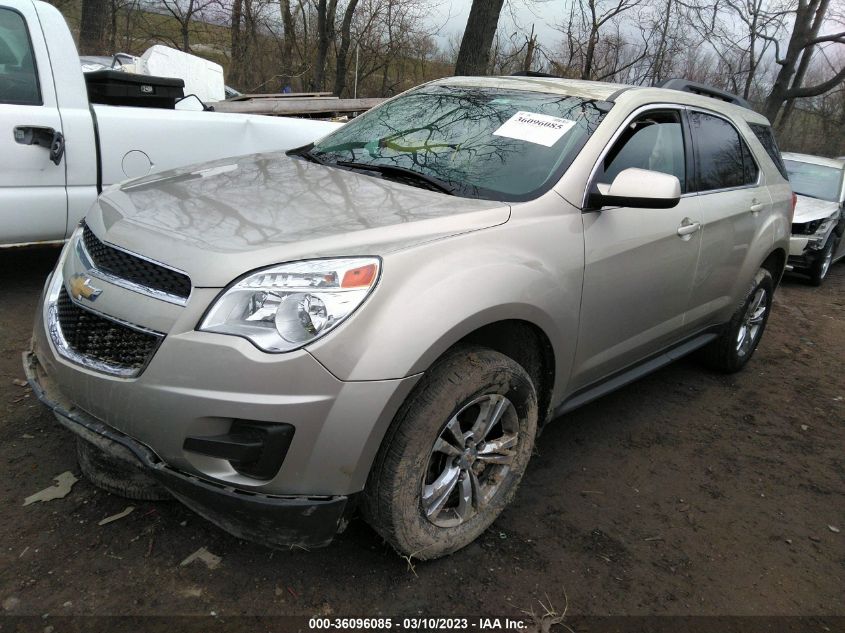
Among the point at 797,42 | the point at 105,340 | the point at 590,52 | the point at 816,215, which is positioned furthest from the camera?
the point at 797,42

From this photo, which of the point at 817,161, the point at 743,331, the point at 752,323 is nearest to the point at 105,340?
the point at 743,331

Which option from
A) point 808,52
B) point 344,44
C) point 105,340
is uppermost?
point 808,52

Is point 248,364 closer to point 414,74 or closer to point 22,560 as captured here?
point 22,560

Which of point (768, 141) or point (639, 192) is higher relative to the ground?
point (768, 141)

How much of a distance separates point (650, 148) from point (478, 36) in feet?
22.0

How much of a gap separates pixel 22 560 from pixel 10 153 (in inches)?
109

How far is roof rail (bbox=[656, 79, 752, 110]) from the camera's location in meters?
4.06

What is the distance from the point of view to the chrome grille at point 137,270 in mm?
2000

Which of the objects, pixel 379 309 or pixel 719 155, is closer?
pixel 379 309

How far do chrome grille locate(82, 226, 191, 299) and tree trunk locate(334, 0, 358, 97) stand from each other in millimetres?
16187

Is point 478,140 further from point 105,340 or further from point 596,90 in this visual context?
point 105,340

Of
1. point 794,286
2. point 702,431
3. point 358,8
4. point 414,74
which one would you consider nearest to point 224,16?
point 358,8

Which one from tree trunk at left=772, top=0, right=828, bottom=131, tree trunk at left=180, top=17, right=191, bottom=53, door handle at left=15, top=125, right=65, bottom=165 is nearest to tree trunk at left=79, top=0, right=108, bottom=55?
tree trunk at left=180, top=17, right=191, bottom=53

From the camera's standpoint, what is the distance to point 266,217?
2.26m
